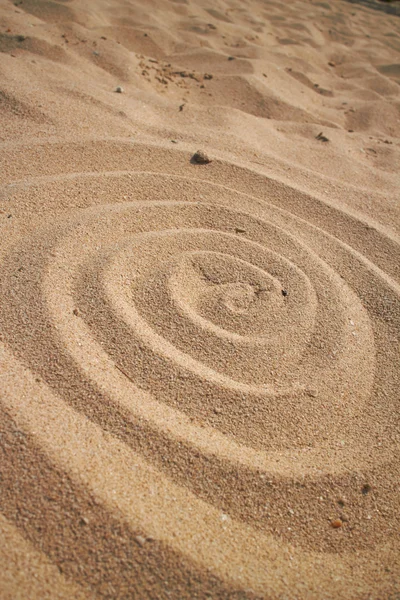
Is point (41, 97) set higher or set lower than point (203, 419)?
higher

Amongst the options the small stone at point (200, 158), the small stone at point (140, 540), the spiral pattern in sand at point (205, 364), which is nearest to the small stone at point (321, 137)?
the spiral pattern in sand at point (205, 364)

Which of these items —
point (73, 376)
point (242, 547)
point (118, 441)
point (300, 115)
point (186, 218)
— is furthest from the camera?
point (300, 115)

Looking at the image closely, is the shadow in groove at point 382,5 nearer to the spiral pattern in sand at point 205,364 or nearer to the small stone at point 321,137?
the small stone at point 321,137

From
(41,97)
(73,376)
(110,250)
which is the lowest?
(73,376)

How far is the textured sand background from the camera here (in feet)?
4.13

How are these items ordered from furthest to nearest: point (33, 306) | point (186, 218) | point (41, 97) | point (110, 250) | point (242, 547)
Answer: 1. point (41, 97)
2. point (186, 218)
3. point (110, 250)
4. point (33, 306)
5. point (242, 547)

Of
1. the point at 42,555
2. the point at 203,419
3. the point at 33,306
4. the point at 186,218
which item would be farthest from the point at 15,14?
the point at 42,555

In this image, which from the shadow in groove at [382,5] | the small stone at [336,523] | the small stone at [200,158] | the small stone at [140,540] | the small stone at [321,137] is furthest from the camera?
the shadow in groove at [382,5]

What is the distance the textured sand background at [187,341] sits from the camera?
1.26 m

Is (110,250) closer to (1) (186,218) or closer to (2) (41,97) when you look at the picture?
(1) (186,218)

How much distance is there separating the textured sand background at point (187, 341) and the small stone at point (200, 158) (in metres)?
0.06

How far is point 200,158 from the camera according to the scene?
8.65 ft

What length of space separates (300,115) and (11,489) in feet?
10.9

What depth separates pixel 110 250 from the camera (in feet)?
→ 6.64
